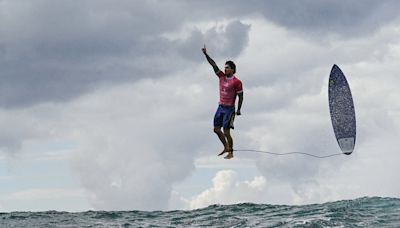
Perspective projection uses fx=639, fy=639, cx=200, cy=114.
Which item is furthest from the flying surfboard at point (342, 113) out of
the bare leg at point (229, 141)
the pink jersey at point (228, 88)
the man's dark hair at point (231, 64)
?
the man's dark hair at point (231, 64)

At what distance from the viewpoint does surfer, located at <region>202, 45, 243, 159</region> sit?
25422 mm

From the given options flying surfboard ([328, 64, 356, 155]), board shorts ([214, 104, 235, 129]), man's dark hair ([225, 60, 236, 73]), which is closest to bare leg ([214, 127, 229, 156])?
board shorts ([214, 104, 235, 129])

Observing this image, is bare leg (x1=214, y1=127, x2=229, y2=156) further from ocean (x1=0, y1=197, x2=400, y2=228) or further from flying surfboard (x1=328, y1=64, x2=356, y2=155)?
flying surfboard (x1=328, y1=64, x2=356, y2=155)

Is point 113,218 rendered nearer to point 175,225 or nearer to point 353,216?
point 175,225

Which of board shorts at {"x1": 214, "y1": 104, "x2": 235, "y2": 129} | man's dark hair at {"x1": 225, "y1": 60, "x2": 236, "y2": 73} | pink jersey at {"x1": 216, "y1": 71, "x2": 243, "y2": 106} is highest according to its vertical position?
man's dark hair at {"x1": 225, "y1": 60, "x2": 236, "y2": 73}

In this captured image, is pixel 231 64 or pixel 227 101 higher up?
pixel 231 64

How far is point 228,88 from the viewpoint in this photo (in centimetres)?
2548

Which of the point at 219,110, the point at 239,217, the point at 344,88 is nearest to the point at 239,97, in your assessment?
the point at 219,110

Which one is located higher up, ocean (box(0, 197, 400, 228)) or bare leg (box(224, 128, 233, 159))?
bare leg (box(224, 128, 233, 159))

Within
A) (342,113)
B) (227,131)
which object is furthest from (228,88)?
(342,113)

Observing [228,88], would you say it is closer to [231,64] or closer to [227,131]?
[231,64]

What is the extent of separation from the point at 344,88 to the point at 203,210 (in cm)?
866

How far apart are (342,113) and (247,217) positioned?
7567mm

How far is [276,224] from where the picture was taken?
23.2 metres
